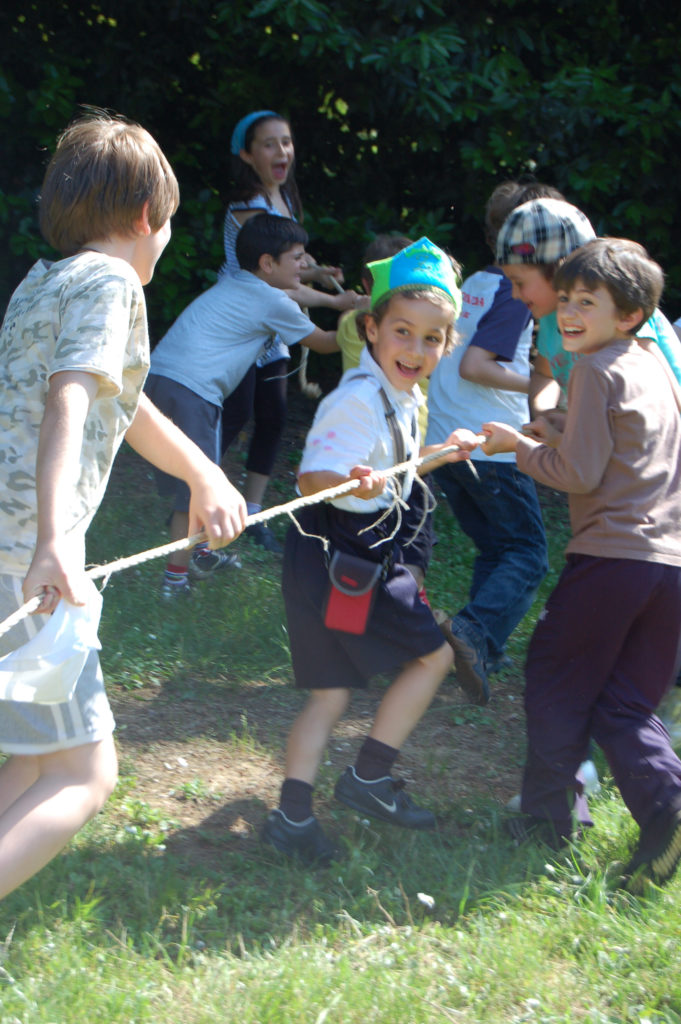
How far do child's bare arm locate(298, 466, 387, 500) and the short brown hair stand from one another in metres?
0.75

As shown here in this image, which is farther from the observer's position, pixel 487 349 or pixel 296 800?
pixel 487 349

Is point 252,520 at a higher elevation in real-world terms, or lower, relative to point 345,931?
higher

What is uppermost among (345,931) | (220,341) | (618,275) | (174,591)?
(618,275)

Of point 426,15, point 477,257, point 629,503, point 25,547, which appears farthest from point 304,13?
point 25,547

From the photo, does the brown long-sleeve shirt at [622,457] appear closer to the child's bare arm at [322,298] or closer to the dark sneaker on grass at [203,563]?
the child's bare arm at [322,298]

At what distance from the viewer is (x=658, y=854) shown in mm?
2855

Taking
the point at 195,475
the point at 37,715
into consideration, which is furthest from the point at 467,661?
the point at 37,715

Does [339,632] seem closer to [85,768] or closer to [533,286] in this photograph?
[85,768]

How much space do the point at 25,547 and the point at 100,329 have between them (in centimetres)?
50

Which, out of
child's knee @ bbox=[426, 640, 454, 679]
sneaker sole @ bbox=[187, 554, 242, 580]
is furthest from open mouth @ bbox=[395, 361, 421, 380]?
sneaker sole @ bbox=[187, 554, 242, 580]

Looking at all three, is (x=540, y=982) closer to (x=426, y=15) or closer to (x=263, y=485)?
(x=263, y=485)

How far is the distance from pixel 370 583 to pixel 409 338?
69 centimetres

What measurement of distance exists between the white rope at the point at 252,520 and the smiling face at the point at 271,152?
282 cm

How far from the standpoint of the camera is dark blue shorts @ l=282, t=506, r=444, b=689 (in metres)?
3.09
